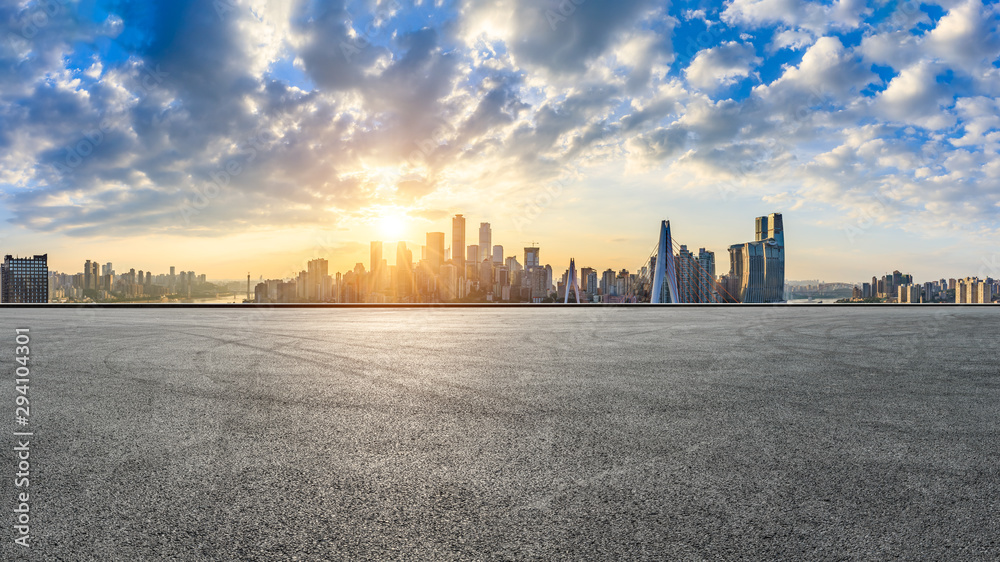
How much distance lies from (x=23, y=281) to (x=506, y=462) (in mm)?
51225

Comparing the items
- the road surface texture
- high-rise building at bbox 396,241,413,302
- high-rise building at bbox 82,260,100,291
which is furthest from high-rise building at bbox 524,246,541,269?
the road surface texture

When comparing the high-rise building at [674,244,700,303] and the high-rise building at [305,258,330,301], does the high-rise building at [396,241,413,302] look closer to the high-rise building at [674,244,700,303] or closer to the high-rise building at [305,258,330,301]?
the high-rise building at [305,258,330,301]

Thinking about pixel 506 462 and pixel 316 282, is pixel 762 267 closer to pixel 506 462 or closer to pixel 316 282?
pixel 316 282

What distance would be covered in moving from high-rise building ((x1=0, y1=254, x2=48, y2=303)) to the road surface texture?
135 ft

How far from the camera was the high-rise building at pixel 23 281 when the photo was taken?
4031cm

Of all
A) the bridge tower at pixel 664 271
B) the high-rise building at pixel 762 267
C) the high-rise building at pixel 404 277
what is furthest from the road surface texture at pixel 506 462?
the high-rise building at pixel 404 277

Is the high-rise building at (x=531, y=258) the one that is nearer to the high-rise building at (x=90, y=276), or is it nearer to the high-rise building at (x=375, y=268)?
the high-rise building at (x=375, y=268)

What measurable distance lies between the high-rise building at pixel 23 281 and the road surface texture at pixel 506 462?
41.3 meters

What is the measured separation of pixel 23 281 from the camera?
40719 millimetres

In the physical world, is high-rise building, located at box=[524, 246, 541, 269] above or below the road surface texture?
above

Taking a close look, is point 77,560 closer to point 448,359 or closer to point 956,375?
point 448,359

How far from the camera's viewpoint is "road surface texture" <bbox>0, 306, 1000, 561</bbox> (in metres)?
3.08

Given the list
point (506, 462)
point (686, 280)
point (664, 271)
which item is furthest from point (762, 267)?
point (506, 462)

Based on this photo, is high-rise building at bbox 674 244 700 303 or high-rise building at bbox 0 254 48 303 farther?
high-rise building at bbox 674 244 700 303
